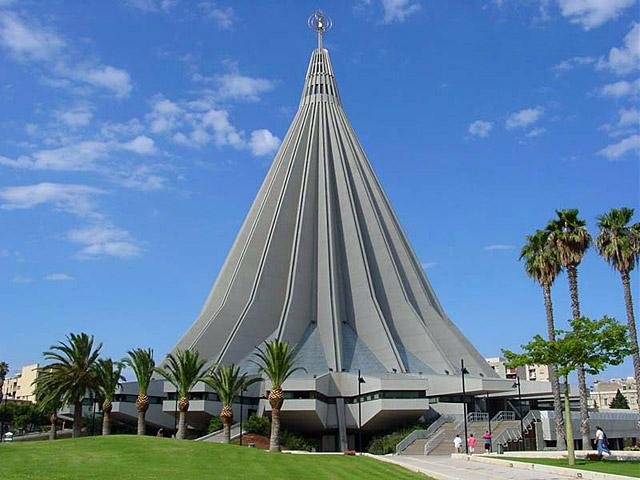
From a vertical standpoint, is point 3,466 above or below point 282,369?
below

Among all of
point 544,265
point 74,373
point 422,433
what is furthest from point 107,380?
point 544,265

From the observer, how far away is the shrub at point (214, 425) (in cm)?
5135

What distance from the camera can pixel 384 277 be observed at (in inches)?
2692

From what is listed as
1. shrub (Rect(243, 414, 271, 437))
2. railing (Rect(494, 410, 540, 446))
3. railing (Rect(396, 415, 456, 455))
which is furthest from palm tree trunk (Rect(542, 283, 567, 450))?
shrub (Rect(243, 414, 271, 437))

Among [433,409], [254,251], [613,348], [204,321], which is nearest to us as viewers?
[613,348]

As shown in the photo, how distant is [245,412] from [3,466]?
→ 33968mm

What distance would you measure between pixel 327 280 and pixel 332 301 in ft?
8.44

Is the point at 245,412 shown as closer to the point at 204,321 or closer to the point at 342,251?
the point at 204,321

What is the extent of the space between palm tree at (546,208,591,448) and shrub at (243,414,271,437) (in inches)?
843

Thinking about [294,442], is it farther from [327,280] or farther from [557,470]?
[557,470]

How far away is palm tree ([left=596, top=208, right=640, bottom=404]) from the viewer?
40.1 metres

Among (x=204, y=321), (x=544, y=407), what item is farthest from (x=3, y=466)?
(x=544, y=407)

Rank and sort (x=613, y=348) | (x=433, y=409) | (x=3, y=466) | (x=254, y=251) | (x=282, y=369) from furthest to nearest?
1. (x=254, y=251)
2. (x=433, y=409)
3. (x=282, y=369)
4. (x=613, y=348)
5. (x=3, y=466)

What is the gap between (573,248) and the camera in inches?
1592
